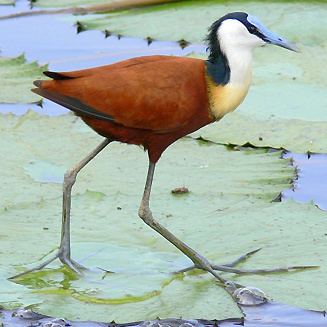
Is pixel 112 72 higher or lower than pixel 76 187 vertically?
higher

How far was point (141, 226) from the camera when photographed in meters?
4.71

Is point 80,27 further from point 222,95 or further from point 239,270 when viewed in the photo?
point 239,270

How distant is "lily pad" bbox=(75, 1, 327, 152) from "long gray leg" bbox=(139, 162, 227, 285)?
1.20 meters

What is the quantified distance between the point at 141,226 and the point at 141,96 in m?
0.64

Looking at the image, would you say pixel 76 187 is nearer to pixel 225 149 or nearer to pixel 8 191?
pixel 8 191

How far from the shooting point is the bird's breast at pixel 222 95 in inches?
169

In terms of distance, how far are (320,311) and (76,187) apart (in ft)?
4.59

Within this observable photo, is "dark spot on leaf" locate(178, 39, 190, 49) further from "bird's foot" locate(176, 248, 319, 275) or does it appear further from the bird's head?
"bird's foot" locate(176, 248, 319, 275)

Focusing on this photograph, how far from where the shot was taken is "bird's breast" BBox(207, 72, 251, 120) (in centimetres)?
430

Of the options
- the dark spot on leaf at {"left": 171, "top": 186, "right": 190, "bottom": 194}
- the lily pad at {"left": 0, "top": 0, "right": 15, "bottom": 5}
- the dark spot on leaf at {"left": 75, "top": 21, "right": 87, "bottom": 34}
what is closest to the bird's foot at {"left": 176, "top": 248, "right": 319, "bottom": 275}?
the dark spot on leaf at {"left": 171, "top": 186, "right": 190, "bottom": 194}

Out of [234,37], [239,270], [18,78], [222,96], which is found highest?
[234,37]

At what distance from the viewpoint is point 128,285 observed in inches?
167

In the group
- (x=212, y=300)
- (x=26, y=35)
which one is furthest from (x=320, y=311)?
(x=26, y=35)

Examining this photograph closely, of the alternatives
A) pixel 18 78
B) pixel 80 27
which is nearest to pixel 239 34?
pixel 18 78
